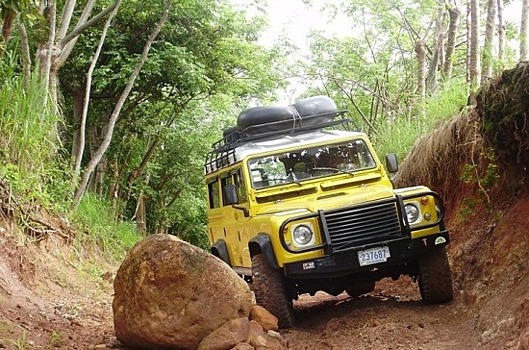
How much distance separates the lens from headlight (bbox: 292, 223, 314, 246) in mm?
5750

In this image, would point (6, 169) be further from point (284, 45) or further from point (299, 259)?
point (284, 45)

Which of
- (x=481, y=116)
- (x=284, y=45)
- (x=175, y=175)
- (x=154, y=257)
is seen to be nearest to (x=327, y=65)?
(x=284, y=45)

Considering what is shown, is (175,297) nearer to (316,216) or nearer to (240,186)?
(316,216)

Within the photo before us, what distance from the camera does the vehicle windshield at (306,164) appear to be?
7.02 metres

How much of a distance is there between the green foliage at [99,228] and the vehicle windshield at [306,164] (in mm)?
4894

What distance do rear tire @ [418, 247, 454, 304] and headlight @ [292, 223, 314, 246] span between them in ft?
3.65

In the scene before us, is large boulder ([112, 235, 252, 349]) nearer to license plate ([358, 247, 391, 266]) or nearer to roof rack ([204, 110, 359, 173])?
license plate ([358, 247, 391, 266])

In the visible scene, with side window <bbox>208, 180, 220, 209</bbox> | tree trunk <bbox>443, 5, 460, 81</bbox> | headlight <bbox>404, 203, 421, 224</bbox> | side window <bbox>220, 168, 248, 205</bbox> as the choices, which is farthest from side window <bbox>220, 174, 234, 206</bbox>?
tree trunk <bbox>443, 5, 460, 81</bbox>

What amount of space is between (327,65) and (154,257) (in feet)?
48.4

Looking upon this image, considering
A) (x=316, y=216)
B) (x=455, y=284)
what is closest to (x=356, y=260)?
(x=316, y=216)

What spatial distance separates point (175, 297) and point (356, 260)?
162cm

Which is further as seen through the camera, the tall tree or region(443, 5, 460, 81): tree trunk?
region(443, 5, 460, 81): tree trunk

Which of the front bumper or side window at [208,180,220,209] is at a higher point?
side window at [208,180,220,209]

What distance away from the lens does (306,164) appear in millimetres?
7098
